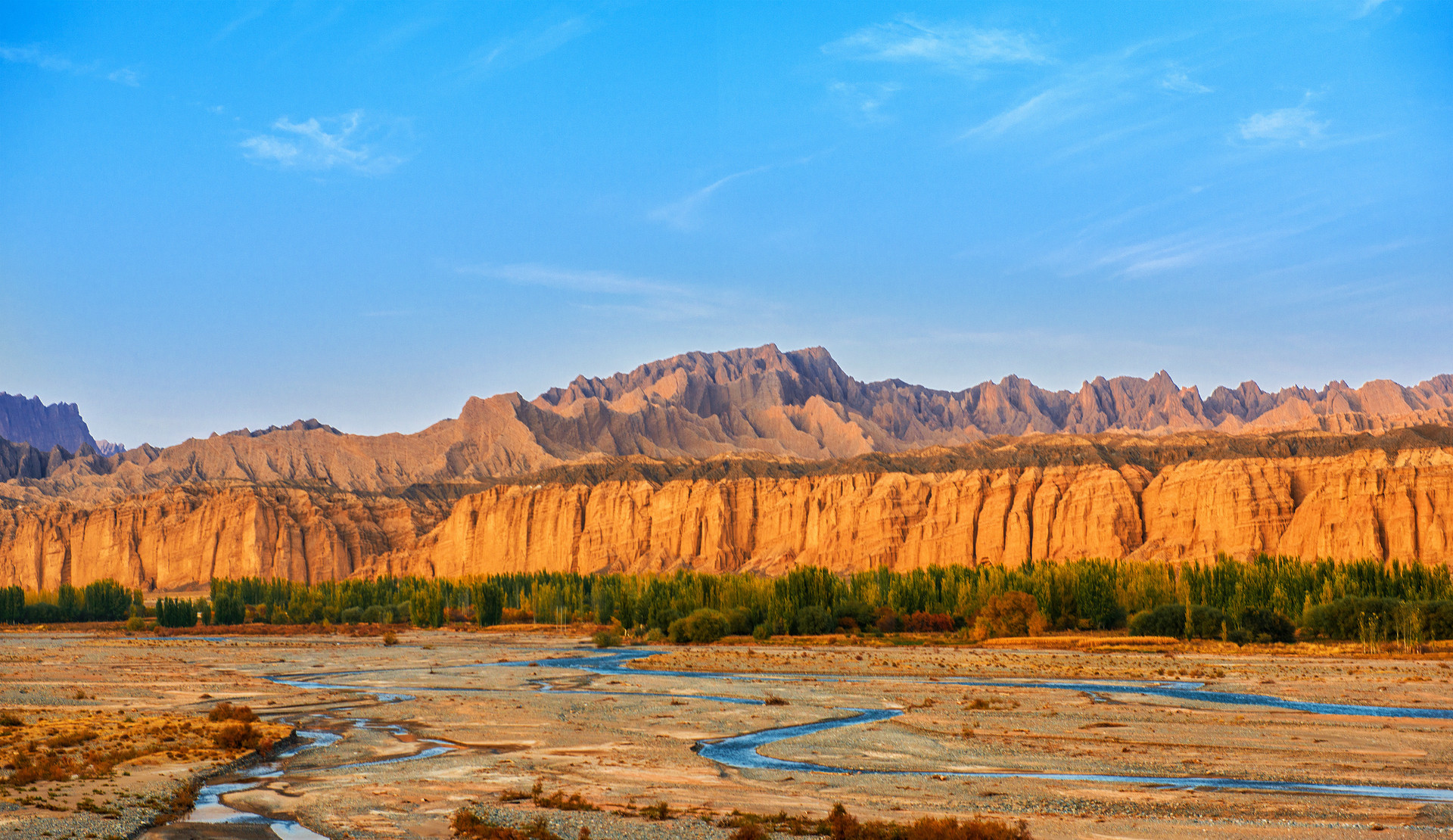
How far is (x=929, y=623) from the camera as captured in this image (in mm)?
90812

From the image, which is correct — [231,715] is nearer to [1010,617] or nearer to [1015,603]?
[1010,617]

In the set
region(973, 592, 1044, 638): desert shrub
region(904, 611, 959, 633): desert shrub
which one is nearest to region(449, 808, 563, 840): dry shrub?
region(973, 592, 1044, 638): desert shrub

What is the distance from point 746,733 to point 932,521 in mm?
127969

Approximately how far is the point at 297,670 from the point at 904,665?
106 ft

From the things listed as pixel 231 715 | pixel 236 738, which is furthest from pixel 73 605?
pixel 236 738

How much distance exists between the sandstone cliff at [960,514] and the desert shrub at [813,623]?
59667 millimetres

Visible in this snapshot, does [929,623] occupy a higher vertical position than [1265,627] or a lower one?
lower

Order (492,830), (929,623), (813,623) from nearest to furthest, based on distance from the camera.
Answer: (492,830) < (813,623) < (929,623)

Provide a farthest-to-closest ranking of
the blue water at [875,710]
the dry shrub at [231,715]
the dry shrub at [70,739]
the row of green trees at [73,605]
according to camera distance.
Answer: the row of green trees at [73,605] < the dry shrub at [231,715] < the dry shrub at [70,739] < the blue water at [875,710]

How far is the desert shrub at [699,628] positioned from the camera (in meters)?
88.4

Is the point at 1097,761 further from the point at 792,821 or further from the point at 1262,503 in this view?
the point at 1262,503

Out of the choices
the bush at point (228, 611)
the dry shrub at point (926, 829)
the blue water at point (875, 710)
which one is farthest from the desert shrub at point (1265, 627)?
the bush at point (228, 611)

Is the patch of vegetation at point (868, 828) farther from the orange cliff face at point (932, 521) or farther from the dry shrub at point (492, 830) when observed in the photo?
the orange cliff face at point (932, 521)

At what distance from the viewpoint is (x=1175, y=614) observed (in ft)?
263
